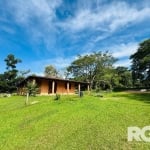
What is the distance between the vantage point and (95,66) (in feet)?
181

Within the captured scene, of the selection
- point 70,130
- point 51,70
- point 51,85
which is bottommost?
point 70,130

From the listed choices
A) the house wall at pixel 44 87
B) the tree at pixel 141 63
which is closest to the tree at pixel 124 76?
the tree at pixel 141 63

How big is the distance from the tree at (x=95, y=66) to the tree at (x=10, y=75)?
17.9 meters

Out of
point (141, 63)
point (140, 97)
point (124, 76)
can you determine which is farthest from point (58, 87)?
point (124, 76)

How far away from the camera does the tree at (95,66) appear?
54375 mm

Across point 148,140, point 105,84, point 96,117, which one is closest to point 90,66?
point 105,84

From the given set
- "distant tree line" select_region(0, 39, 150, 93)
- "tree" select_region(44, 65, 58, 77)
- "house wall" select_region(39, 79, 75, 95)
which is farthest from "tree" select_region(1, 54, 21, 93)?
"tree" select_region(44, 65, 58, 77)

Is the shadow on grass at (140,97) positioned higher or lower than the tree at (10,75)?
lower

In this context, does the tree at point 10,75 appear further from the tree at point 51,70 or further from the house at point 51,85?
the tree at point 51,70

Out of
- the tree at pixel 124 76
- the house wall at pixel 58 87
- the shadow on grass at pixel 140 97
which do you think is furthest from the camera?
the tree at pixel 124 76

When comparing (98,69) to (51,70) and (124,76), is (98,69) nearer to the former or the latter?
(124,76)

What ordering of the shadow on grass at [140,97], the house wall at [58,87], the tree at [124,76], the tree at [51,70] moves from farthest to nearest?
the tree at [51,70] → the tree at [124,76] → the house wall at [58,87] → the shadow on grass at [140,97]

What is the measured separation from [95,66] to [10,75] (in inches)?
937

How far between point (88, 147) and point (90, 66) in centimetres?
4928
